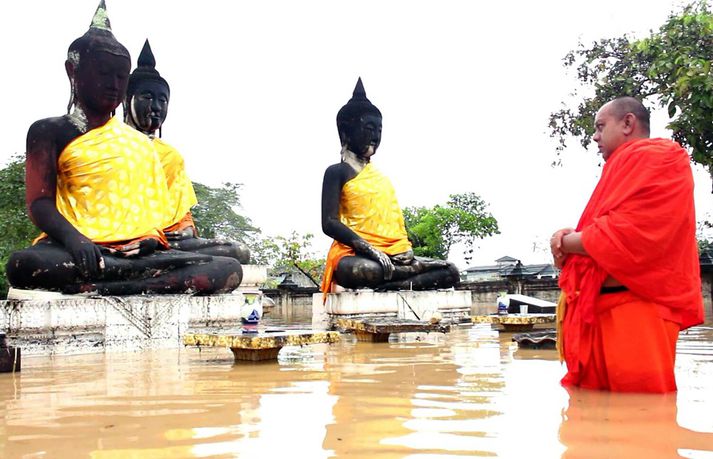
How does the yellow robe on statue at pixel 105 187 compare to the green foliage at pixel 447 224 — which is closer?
the yellow robe on statue at pixel 105 187

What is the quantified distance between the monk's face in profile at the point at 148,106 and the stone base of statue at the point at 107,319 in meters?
2.73

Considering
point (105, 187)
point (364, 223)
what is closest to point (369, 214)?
point (364, 223)

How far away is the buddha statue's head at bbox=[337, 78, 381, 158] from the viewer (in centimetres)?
1054

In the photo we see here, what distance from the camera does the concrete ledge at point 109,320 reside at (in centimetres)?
630

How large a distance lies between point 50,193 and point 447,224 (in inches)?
1303

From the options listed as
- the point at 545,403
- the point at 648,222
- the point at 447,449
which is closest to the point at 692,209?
the point at 648,222

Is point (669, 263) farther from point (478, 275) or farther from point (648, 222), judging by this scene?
point (478, 275)

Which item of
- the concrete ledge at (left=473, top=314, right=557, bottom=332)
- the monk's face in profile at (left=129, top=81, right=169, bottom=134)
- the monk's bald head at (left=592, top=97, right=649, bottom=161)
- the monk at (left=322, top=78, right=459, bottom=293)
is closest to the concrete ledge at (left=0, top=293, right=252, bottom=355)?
the monk at (left=322, top=78, right=459, bottom=293)

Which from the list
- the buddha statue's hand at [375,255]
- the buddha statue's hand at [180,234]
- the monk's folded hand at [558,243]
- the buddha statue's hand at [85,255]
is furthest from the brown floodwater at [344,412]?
the buddha statue's hand at [375,255]

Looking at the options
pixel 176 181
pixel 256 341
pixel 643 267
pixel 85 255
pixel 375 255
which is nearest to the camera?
pixel 643 267

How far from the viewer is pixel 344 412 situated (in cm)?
326

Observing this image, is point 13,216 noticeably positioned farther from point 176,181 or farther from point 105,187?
point 105,187

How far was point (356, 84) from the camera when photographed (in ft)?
36.0

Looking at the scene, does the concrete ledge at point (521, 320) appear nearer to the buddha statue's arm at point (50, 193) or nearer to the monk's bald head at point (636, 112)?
the buddha statue's arm at point (50, 193)
